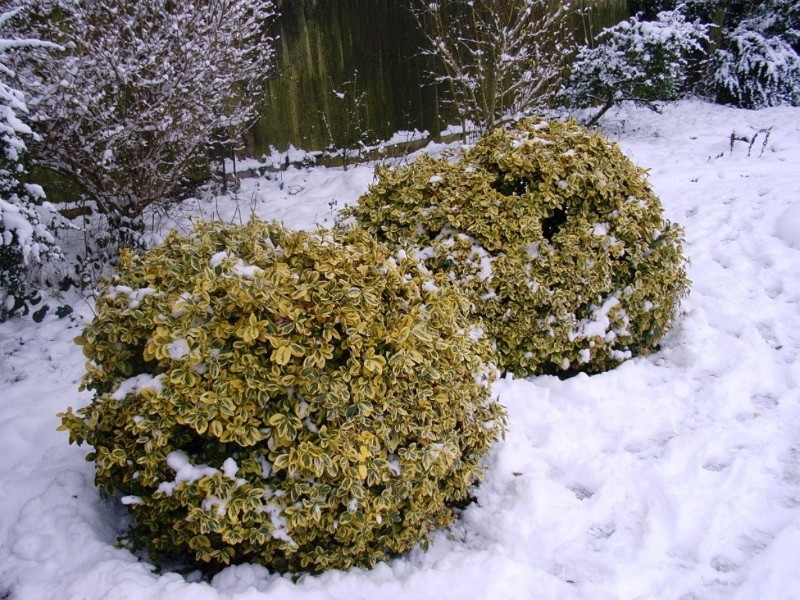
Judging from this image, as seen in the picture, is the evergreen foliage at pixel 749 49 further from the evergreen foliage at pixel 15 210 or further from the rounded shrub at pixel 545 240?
the evergreen foliage at pixel 15 210

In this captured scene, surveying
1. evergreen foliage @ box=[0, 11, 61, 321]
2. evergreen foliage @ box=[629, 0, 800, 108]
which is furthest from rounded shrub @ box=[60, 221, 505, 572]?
evergreen foliage @ box=[629, 0, 800, 108]

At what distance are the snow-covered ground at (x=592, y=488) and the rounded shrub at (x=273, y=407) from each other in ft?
0.55

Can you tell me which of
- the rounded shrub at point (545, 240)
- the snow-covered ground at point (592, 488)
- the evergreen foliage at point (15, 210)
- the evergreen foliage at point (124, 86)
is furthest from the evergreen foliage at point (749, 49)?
the evergreen foliage at point (15, 210)

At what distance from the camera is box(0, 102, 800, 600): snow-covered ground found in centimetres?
218

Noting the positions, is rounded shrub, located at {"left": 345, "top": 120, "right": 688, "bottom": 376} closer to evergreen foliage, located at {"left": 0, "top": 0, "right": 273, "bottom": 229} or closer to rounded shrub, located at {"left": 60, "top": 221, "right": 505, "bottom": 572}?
rounded shrub, located at {"left": 60, "top": 221, "right": 505, "bottom": 572}

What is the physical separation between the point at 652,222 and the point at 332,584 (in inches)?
110

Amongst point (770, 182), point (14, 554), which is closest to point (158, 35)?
point (14, 554)

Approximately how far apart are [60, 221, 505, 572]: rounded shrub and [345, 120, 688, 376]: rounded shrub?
1.03 m

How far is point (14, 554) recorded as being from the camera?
2.15 metres

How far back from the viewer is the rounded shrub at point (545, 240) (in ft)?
11.2

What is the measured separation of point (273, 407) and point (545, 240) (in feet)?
6.46

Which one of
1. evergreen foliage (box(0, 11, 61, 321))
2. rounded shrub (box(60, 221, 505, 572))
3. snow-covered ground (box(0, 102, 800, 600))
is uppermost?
evergreen foliage (box(0, 11, 61, 321))

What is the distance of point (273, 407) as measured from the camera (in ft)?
7.11

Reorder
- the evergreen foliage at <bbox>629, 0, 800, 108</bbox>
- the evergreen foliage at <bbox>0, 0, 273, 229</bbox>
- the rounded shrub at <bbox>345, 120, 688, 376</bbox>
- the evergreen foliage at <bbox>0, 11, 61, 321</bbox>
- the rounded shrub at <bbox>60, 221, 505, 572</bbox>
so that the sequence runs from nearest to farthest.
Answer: the rounded shrub at <bbox>60, 221, 505, 572</bbox>, the evergreen foliage at <bbox>0, 11, 61, 321</bbox>, the rounded shrub at <bbox>345, 120, 688, 376</bbox>, the evergreen foliage at <bbox>0, 0, 273, 229</bbox>, the evergreen foliage at <bbox>629, 0, 800, 108</bbox>
